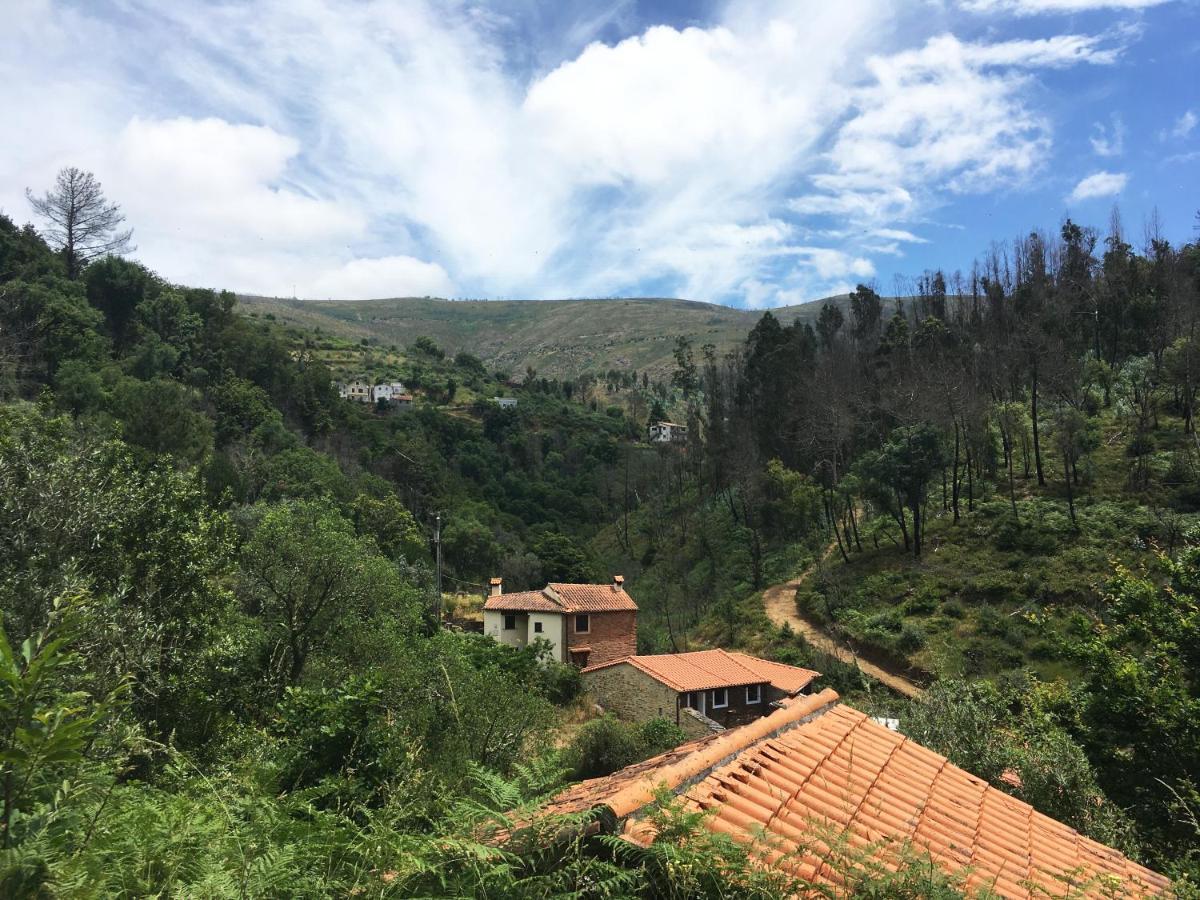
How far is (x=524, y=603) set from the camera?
3166 centimetres

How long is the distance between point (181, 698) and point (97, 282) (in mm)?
56475

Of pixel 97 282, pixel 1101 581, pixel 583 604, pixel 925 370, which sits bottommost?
pixel 583 604

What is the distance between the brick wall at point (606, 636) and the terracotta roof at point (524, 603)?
1283mm

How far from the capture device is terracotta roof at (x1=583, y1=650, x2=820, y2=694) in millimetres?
23219

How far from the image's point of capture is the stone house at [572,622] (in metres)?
30.2

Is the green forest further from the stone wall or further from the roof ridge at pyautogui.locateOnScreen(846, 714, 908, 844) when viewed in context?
the stone wall

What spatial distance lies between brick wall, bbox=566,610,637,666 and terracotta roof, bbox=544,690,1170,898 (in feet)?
79.5

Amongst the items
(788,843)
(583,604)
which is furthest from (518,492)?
(788,843)

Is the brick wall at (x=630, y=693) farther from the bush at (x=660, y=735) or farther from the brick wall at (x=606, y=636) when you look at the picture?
the brick wall at (x=606, y=636)

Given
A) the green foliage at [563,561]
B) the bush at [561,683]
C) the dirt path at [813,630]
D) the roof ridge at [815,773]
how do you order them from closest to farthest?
the roof ridge at [815,773], the dirt path at [813,630], the bush at [561,683], the green foliage at [563,561]

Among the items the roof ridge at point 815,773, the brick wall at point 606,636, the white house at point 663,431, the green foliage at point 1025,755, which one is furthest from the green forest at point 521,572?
the white house at point 663,431

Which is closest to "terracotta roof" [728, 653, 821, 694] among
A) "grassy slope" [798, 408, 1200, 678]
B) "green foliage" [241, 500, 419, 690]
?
"grassy slope" [798, 408, 1200, 678]

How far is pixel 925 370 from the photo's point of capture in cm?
3734

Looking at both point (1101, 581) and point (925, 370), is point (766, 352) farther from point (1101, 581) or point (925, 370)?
point (1101, 581)
